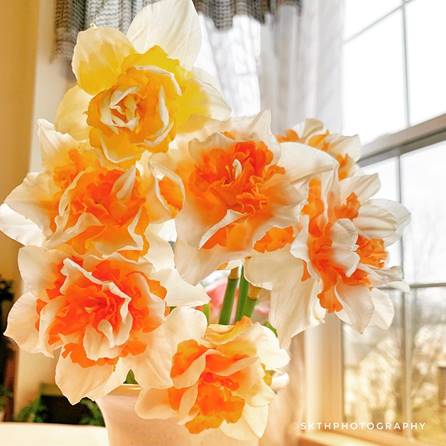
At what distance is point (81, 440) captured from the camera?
1.05 metres

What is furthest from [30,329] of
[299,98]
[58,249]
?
[299,98]

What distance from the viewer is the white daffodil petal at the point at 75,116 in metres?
0.55

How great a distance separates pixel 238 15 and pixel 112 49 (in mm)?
2022

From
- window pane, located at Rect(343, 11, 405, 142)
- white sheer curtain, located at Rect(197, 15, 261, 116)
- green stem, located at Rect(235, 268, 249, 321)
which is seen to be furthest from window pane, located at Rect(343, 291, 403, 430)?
green stem, located at Rect(235, 268, 249, 321)

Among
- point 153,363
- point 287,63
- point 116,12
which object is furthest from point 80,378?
point 116,12

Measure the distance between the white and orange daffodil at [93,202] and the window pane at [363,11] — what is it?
1.85m

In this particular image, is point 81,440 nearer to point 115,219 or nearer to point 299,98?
point 115,219

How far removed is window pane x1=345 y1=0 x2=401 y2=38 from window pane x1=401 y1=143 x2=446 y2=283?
57 cm

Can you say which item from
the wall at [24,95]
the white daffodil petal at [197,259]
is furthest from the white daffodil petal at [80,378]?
the wall at [24,95]

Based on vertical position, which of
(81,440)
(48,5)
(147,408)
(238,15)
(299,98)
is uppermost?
(48,5)

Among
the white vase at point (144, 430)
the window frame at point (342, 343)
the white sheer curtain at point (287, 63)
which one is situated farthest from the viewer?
the white sheer curtain at point (287, 63)

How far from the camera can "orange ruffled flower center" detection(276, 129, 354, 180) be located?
0.59 meters

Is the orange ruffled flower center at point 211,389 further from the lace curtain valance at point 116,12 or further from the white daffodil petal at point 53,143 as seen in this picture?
the lace curtain valance at point 116,12

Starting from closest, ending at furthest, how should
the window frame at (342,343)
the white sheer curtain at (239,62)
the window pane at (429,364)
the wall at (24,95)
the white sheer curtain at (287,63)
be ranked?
the window pane at (429,364) < the window frame at (342,343) < the white sheer curtain at (287,63) < the white sheer curtain at (239,62) < the wall at (24,95)
